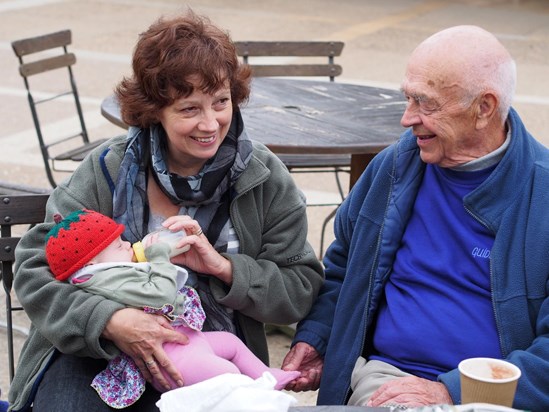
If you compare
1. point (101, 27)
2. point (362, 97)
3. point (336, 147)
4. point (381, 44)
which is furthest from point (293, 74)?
point (101, 27)

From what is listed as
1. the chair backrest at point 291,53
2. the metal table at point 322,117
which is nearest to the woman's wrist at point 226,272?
the metal table at point 322,117

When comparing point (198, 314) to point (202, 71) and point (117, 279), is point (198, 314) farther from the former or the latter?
point (202, 71)

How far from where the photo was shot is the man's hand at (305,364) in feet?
10.6

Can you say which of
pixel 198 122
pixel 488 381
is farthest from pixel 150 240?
pixel 488 381

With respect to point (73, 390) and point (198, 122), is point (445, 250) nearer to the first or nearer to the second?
Answer: point (198, 122)

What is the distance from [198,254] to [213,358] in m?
0.30

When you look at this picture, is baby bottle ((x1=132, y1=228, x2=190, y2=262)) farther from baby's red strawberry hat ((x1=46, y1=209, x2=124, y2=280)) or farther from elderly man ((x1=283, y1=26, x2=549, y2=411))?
elderly man ((x1=283, y1=26, x2=549, y2=411))

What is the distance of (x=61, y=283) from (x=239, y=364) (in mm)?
551

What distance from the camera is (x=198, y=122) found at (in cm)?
310

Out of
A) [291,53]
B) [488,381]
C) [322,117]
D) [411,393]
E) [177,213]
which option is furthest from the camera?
[291,53]

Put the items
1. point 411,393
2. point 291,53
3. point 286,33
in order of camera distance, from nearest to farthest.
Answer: point 411,393, point 291,53, point 286,33

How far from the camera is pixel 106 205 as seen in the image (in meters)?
3.14

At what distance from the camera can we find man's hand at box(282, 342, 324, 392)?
322 centimetres

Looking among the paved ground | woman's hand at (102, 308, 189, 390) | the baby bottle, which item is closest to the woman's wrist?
the baby bottle
